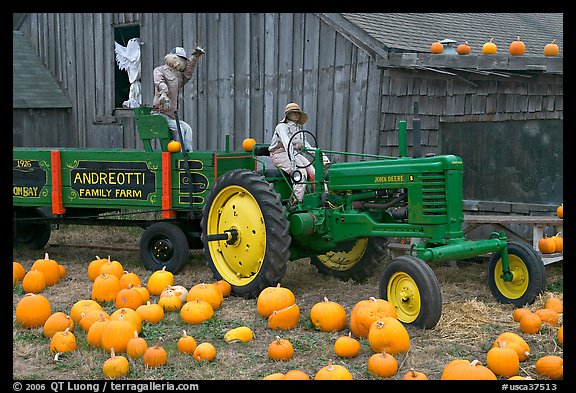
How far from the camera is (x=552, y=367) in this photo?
4824mm

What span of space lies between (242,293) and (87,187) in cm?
275

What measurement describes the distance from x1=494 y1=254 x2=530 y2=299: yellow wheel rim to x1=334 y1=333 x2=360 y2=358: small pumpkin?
217 centimetres

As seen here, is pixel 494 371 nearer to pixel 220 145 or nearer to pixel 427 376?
pixel 427 376

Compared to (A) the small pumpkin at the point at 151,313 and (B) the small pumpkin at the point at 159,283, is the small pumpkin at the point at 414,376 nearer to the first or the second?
(A) the small pumpkin at the point at 151,313

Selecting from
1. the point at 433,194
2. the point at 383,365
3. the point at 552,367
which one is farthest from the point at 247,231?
the point at 552,367

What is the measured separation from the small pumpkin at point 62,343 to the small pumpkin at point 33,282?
82.2 inches

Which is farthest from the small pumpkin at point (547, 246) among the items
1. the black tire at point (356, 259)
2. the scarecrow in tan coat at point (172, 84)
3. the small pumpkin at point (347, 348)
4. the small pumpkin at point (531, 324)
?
the scarecrow in tan coat at point (172, 84)

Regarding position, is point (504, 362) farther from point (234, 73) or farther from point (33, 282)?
point (234, 73)

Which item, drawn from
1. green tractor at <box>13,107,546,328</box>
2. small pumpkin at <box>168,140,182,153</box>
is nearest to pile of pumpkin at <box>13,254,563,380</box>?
green tractor at <box>13,107,546,328</box>

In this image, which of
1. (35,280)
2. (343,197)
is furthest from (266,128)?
(35,280)

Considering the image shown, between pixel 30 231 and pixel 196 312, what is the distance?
181 inches

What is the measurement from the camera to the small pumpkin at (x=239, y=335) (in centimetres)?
573

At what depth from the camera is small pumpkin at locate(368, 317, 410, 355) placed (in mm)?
5254

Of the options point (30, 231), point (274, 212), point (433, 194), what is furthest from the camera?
point (30, 231)
